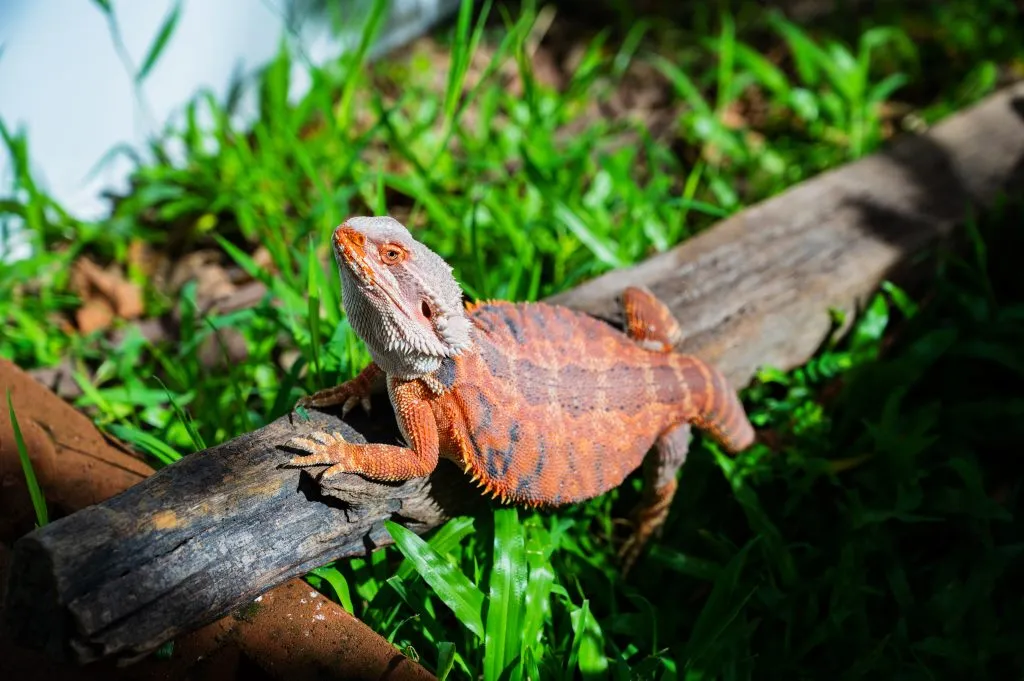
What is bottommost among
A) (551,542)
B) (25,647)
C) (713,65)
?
(551,542)

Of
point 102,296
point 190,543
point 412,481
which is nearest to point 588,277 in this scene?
point 412,481

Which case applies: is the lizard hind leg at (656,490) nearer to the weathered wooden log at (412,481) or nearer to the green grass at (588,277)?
the green grass at (588,277)

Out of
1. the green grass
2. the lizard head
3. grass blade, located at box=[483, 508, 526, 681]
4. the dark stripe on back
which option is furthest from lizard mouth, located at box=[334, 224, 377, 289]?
grass blade, located at box=[483, 508, 526, 681]

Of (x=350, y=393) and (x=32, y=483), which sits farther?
(x=350, y=393)

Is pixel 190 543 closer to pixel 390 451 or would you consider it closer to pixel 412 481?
pixel 390 451

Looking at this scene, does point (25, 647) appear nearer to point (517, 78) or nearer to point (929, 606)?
point (929, 606)

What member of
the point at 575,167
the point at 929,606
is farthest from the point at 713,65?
the point at 929,606

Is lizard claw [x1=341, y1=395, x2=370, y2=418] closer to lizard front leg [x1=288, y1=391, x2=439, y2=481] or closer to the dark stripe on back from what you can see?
lizard front leg [x1=288, y1=391, x2=439, y2=481]
